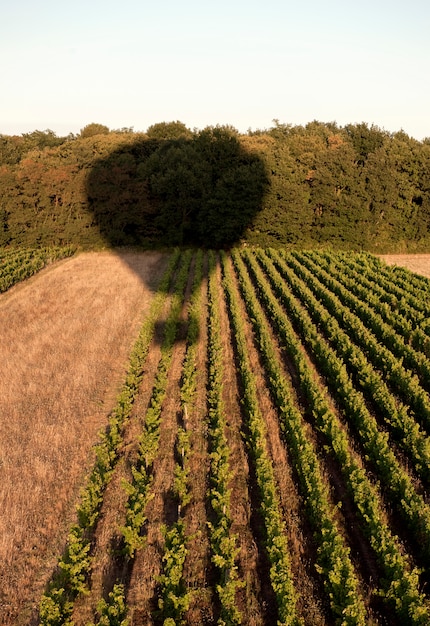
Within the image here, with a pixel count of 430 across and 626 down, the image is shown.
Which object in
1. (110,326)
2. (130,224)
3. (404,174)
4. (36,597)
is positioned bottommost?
(36,597)

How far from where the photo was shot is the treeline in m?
39.1

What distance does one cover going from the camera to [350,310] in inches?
832

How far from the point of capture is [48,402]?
13.4m

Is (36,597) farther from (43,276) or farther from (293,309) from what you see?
(43,276)

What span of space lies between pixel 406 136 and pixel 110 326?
58577mm

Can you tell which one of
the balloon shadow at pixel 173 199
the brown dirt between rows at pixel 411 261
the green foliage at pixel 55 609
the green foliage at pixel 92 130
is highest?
the green foliage at pixel 92 130

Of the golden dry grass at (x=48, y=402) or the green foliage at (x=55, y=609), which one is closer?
the green foliage at (x=55, y=609)

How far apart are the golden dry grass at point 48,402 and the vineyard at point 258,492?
0.57 m

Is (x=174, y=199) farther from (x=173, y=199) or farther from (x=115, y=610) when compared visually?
(x=115, y=610)

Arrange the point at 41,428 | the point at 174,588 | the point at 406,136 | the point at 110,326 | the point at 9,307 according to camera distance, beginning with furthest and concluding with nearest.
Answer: the point at 406,136 < the point at 9,307 < the point at 110,326 < the point at 41,428 < the point at 174,588

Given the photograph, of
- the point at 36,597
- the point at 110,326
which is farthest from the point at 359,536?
the point at 110,326

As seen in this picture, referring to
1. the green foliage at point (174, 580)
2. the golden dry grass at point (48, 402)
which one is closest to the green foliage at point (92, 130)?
the golden dry grass at point (48, 402)

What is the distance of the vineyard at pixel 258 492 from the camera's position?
6.95 m

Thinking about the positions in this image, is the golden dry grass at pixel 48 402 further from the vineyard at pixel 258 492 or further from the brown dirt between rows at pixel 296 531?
the brown dirt between rows at pixel 296 531
